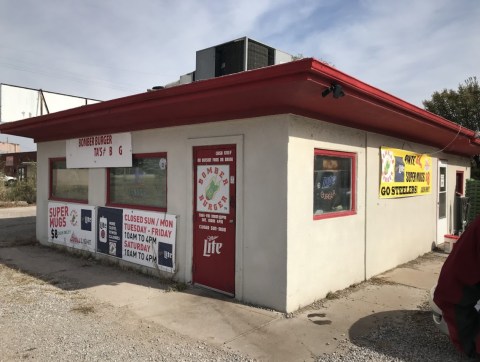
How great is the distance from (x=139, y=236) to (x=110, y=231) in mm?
967

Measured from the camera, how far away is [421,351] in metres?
4.03

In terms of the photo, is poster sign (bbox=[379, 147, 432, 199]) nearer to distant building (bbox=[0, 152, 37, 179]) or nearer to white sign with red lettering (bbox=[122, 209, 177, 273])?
white sign with red lettering (bbox=[122, 209, 177, 273])

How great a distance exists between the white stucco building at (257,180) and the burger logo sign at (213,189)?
20mm

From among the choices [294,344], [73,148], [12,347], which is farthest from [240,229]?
[73,148]

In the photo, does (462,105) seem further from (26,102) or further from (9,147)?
(9,147)


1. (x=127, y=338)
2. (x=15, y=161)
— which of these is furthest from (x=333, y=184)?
(x=15, y=161)

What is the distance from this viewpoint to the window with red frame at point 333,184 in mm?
5785

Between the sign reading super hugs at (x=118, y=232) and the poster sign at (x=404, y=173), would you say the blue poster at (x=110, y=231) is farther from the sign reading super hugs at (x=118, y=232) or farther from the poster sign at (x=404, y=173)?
the poster sign at (x=404, y=173)

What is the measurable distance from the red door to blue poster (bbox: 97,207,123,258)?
6.89 ft

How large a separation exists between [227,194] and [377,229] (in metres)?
3.03

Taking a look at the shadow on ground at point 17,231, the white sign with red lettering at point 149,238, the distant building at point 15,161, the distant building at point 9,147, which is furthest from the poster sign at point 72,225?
→ the distant building at point 9,147

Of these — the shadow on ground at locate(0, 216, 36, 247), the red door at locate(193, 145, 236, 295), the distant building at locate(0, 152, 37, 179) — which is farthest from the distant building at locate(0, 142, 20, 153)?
the red door at locate(193, 145, 236, 295)

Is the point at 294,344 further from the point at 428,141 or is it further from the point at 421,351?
the point at 428,141

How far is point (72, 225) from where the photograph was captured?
8766 mm
